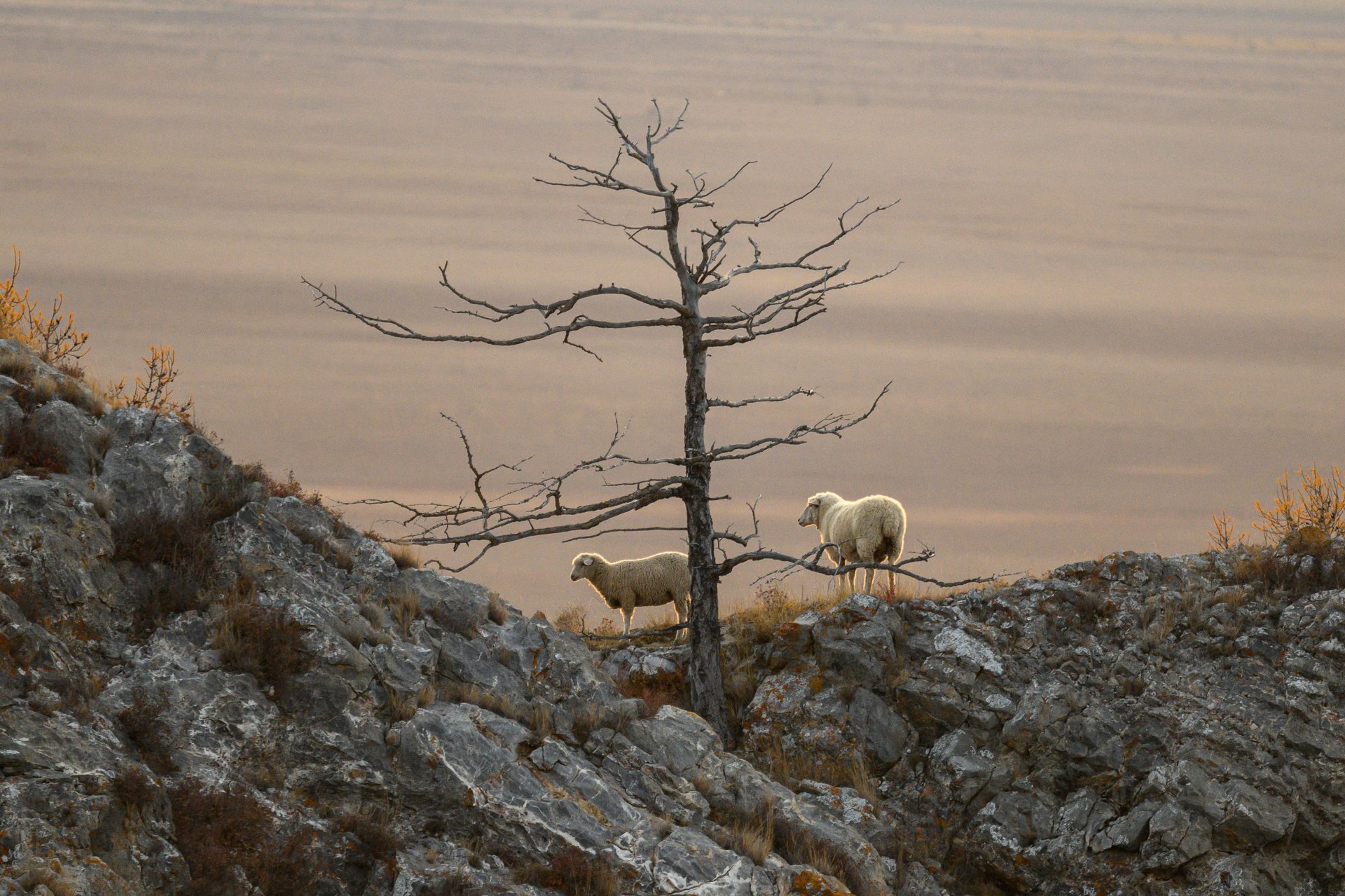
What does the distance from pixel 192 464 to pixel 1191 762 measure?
570 inches

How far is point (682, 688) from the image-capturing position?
21141mm

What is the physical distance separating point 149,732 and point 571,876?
181 inches

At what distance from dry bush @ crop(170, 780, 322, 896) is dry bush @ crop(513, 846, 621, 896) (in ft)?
7.20

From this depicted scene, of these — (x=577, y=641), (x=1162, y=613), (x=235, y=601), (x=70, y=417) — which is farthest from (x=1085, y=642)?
(x=70, y=417)

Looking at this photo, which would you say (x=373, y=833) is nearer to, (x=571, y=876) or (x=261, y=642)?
(x=571, y=876)

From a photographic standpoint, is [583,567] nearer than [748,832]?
No

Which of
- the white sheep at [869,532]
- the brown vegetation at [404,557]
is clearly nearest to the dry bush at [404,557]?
the brown vegetation at [404,557]

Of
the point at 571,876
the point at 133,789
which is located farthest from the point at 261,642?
the point at 571,876

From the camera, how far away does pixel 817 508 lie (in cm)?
2539

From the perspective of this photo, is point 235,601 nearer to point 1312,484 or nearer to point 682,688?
point 682,688

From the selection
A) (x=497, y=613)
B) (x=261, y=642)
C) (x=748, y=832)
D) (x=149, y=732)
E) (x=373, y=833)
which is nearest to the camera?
(x=149, y=732)

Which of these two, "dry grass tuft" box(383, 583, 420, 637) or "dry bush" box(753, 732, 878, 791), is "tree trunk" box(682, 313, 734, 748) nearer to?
"dry bush" box(753, 732, 878, 791)

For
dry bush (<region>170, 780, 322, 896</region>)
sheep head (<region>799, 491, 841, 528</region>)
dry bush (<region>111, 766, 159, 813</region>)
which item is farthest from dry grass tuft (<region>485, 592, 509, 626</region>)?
sheep head (<region>799, 491, 841, 528</region>)

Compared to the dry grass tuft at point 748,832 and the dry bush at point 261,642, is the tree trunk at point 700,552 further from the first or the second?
the dry bush at point 261,642
